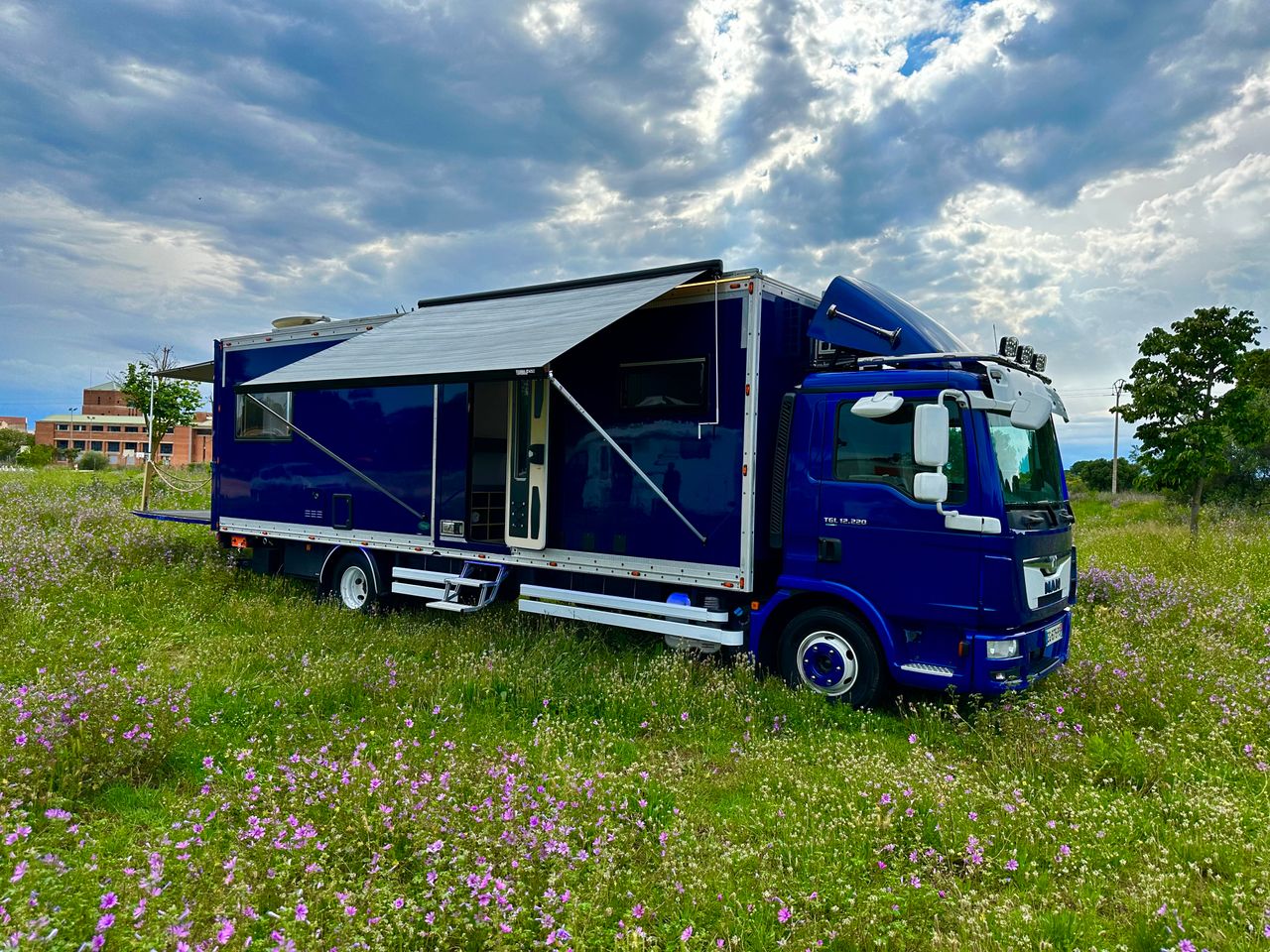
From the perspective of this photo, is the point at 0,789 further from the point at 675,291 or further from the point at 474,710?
the point at 675,291

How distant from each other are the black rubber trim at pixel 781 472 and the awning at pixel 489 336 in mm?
1352

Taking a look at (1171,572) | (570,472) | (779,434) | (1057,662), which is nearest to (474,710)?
(570,472)

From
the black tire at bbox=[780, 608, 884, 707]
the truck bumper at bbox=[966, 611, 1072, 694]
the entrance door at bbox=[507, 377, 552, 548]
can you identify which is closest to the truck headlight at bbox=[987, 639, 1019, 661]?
the truck bumper at bbox=[966, 611, 1072, 694]

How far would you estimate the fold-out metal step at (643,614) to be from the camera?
21.6ft

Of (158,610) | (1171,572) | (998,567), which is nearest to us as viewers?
(998,567)

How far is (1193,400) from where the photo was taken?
16125 millimetres

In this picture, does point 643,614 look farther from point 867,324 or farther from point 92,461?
point 92,461

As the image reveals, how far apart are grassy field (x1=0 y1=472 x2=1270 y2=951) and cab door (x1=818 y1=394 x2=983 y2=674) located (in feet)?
2.07

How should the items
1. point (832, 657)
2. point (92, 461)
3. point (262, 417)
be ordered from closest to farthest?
1. point (832, 657)
2. point (262, 417)
3. point (92, 461)

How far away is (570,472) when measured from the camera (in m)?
7.55

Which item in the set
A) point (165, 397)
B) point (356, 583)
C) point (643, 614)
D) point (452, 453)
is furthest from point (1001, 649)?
point (165, 397)

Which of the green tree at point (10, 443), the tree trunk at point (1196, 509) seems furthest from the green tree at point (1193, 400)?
the green tree at point (10, 443)

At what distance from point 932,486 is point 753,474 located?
145cm

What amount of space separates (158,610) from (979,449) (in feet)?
28.8
